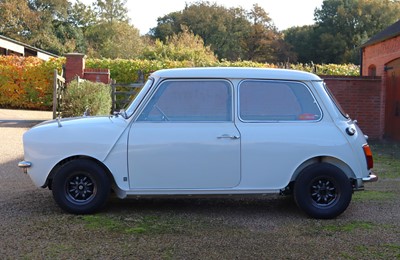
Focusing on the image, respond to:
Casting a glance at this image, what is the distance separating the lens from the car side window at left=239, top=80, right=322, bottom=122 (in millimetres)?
6398

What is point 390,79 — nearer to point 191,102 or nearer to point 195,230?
point 191,102

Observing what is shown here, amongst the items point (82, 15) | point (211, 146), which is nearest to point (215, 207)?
point (211, 146)

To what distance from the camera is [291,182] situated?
20.9 ft

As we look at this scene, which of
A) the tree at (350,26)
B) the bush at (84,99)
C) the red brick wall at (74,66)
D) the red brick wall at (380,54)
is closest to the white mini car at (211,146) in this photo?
the bush at (84,99)

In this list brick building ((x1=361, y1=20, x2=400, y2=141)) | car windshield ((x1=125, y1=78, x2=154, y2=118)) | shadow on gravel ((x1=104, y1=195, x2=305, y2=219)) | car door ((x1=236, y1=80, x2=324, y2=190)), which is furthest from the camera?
brick building ((x1=361, y1=20, x2=400, y2=141))

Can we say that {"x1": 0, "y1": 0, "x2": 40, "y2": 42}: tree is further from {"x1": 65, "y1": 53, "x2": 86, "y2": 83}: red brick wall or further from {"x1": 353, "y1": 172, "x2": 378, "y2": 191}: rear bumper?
{"x1": 353, "y1": 172, "x2": 378, "y2": 191}: rear bumper

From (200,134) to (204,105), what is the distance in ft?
1.28

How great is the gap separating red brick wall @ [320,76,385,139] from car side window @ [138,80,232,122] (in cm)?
979

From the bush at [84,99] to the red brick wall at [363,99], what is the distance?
6829mm

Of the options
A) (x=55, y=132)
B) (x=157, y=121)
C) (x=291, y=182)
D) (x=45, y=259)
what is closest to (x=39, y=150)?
(x=55, y=132)

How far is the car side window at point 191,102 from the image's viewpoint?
632 centimetres

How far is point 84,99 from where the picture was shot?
16.3 metres

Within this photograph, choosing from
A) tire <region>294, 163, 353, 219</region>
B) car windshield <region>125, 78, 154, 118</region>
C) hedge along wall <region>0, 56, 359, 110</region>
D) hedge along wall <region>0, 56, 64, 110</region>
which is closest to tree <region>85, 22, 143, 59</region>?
hedge along wall <region>0, 56, 359, 110</region>

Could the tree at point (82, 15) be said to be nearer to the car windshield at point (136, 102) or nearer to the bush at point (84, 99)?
the bush at point (84, 99)
